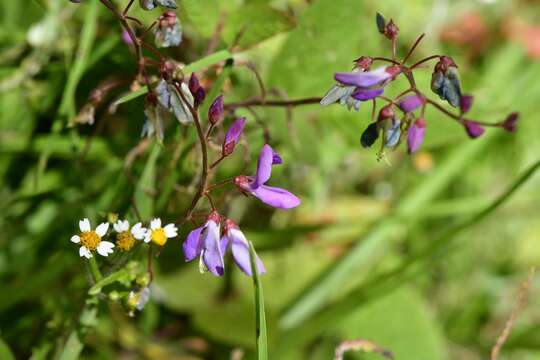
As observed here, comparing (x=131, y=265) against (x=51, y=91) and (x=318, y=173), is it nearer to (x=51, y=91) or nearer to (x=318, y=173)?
(x=51, y=91)

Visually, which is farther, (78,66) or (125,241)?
(78,66)

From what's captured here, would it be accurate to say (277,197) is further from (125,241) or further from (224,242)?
(125,241)

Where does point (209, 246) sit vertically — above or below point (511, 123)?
below

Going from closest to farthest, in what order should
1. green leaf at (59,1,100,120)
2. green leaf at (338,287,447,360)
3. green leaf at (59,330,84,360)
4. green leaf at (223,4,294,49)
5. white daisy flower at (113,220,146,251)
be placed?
white daisy flower at (113,220,146,251)
green leaf at (59,330,84,360)
green leaf at (223,4,294,49)
green leaf at (59,1,100,120)
green leaf at (338,287,447,360)

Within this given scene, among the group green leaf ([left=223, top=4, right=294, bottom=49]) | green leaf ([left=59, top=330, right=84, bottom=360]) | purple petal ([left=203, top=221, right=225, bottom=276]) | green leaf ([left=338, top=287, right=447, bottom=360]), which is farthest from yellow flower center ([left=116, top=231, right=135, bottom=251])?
green leaf ([left=338, top=287, right=447, bottom=360])

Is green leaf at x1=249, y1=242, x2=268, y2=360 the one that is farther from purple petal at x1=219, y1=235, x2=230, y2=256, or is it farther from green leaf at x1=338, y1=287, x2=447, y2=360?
green leaf at x1=338, y1=287, x2=447, y2=360

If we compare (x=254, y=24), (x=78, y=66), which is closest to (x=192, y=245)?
(x=254, y=24)

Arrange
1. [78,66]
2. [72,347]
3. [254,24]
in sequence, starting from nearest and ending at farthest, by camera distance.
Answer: [72,347]
[254,24]
[78,66]
